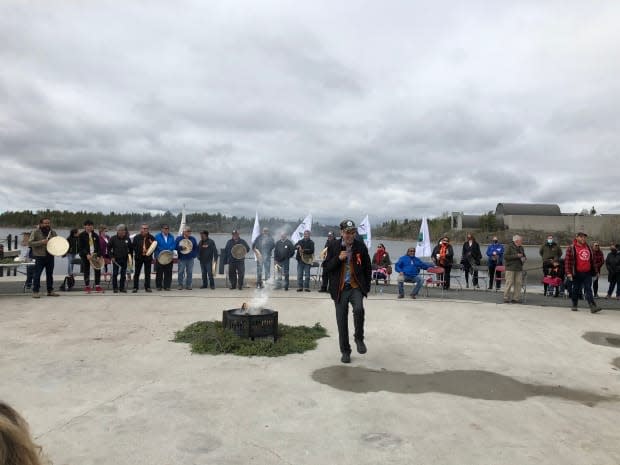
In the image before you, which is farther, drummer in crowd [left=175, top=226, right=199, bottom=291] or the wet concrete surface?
drummer in crowd [left=175, top=226, right=199, bottom=291]

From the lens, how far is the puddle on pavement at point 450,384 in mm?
5539

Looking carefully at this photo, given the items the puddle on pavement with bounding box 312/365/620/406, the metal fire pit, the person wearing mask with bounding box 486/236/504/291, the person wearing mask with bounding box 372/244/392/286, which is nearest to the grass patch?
the metal fire pit

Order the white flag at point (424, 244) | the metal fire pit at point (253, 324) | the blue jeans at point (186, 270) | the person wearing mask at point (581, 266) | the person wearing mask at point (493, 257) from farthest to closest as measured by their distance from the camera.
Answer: the white flag at point (424, 244) < the person wearing mask at point (493, 257) < the blue jeans at point (186, 270) < the person wearing mask at point (581, 266) < the metal fire pit at point (253, 324)

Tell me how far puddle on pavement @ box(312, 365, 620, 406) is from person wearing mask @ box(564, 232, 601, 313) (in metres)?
6.72

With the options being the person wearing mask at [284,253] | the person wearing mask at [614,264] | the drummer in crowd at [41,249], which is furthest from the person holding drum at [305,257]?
the person wearing mask at [614,264]

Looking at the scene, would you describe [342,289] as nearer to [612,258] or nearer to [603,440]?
[603,440]

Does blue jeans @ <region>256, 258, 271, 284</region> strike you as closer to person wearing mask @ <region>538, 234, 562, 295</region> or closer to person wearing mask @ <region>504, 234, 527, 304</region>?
person wearing mask @ <region>504, 234, 527, 304</region>

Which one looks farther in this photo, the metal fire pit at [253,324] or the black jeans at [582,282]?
the black jeans at [582,282]

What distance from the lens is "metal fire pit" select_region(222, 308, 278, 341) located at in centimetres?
775

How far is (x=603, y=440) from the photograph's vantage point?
4.28 metres

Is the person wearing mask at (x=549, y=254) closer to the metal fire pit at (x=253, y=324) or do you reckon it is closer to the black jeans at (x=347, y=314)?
the black jeans at (x=347, y=314)

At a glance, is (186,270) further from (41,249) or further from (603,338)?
(603,338)

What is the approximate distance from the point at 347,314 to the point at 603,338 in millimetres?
5583

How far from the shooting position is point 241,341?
297 inches
